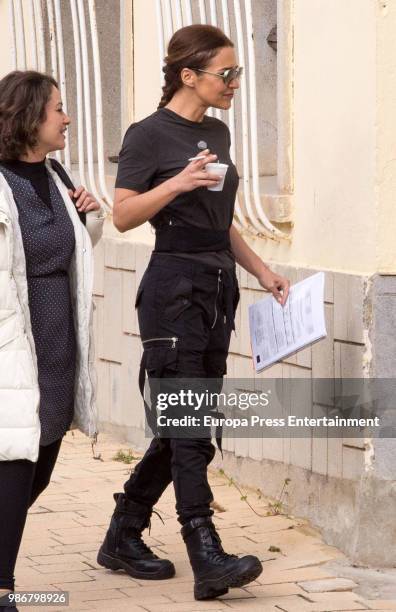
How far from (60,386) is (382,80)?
65.1 inches

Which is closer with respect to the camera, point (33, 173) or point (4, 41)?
point (33, 173)

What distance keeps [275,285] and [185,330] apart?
0.46 meters

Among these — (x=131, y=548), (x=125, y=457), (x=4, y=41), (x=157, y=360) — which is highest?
(x=4, y=41)

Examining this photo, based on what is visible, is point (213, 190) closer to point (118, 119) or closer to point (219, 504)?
point (219, 504)

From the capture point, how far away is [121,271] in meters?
7.93

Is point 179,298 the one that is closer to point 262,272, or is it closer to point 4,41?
point 262,272

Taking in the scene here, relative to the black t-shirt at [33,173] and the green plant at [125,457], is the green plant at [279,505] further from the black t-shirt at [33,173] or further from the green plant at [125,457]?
the black t-shirt at [33,173]

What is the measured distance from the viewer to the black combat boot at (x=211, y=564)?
491 centimetres

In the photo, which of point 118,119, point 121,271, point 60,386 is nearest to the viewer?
point 60,386

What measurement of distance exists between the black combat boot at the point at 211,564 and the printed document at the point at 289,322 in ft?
2.13

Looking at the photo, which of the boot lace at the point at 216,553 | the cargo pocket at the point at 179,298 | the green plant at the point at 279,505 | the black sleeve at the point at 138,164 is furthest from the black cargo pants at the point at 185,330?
the green plant at the point at 279,505

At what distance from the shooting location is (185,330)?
5.04m

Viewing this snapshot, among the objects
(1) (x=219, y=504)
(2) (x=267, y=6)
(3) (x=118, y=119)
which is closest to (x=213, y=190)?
(1) (x=219, y=504)

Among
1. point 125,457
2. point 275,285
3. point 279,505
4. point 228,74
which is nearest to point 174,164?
point 228,74
